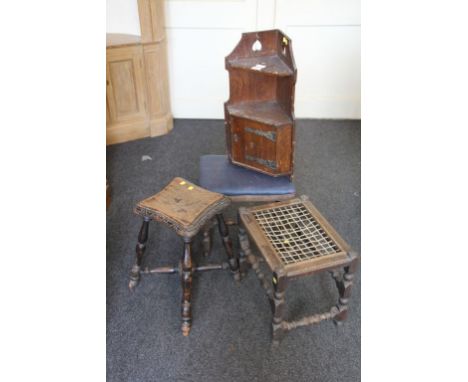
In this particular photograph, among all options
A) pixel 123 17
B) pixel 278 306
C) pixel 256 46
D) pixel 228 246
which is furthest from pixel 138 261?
pixel 123 17

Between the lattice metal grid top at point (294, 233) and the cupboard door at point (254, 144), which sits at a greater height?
the cupboard door at point (254, 144)

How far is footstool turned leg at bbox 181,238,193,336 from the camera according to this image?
2.04 metres

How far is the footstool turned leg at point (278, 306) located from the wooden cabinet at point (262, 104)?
674mm

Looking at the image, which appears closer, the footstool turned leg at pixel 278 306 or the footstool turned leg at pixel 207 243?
the footstool turned leg at pixel 278 306

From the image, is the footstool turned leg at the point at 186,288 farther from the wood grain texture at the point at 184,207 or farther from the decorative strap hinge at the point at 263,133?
the decorative strap hinge at the point at 263,133

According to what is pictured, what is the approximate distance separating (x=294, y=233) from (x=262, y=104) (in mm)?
763

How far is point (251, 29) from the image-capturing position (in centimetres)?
372

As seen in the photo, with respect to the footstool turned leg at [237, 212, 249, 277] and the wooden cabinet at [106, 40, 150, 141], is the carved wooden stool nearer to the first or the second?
the footstool turned leg at [237, 212, 249, 277]

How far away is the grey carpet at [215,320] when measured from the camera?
1975mm

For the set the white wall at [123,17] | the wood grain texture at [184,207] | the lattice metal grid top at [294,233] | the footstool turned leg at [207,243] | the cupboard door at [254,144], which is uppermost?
the white wall at [123,17]

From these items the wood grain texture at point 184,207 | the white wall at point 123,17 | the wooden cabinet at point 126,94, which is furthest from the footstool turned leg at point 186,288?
the white wall at point 123,17

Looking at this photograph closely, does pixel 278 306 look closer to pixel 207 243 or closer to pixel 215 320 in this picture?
pixel 215 320
